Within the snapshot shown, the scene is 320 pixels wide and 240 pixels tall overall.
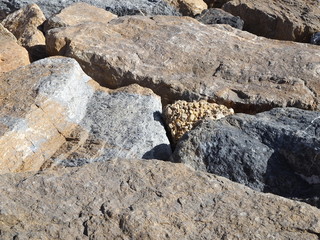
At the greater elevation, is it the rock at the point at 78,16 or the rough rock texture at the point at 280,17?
the rough rock texture at the point at 280,17

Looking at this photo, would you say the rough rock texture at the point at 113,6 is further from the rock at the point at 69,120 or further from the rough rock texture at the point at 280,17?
the rock at the point at 69,120

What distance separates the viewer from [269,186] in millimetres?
2824

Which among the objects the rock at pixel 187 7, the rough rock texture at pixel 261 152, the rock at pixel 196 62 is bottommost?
the rock at pixel 187 7

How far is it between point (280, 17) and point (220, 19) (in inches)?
23.8

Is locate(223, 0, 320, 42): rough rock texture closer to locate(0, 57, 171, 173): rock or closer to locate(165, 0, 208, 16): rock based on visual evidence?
locate(165, 0, 208, 16): rock

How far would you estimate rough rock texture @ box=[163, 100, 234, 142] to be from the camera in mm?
3459

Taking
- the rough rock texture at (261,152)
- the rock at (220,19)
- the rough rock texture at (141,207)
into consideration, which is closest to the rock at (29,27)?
the rock at (220,19)

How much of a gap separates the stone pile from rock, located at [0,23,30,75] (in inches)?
0.5

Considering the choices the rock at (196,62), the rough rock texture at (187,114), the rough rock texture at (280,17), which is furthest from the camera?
the rough rock texture at (280,17)

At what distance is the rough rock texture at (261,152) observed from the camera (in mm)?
2828

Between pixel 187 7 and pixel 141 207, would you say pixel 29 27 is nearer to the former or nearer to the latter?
pixel 187 7

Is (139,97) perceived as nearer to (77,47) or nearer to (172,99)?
(172,99)

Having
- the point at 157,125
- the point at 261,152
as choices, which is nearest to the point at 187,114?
the point at 157,125

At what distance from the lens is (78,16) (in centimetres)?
508
